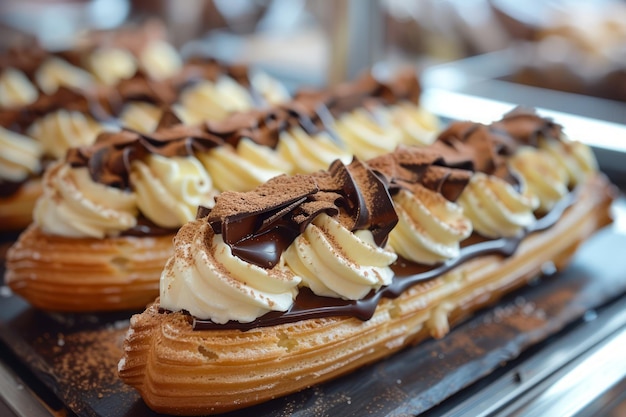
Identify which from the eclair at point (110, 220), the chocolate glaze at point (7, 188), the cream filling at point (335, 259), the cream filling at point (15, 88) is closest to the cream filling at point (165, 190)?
the eclair at point (110, 220)

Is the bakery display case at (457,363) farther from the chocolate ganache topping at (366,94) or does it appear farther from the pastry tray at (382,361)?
the chocolate ganache topping at (366,94)

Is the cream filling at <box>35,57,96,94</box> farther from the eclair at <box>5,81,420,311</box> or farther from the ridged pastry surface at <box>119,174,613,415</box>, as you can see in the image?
the ridged pastry surface at <box>119,174,613,415</box>

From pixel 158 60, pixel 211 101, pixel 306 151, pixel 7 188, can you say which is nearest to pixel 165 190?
pixel 306 151

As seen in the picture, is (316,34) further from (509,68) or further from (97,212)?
(97,212)

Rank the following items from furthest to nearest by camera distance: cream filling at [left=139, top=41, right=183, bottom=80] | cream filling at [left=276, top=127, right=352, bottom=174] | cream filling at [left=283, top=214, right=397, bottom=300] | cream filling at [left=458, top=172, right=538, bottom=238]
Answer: cream filling at [left=139, top=41, right=183, bottom=80], cream filling at [left=276, top=127, right=352, bottom=174], cream filling at [left=458, top=172, right=538, bottom=238], cream filling at [left=283, top=214, right=397, bottom=300]

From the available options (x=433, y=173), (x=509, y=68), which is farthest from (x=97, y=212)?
(x=509, y=68)

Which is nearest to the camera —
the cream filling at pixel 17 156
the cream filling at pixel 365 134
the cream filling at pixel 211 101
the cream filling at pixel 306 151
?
the cream filling at pixel 306 151

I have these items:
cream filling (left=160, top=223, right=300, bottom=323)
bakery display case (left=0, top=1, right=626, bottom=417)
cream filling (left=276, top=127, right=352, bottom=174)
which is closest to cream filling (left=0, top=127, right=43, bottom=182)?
bakery display case (left=0, top=1, right=626, bottom=417)
